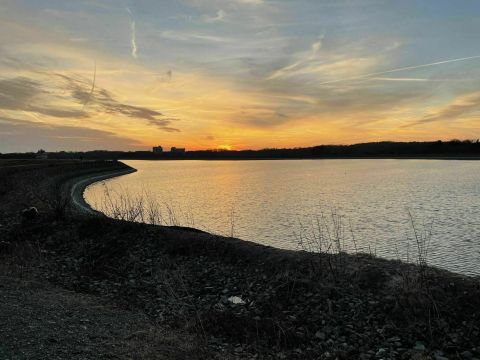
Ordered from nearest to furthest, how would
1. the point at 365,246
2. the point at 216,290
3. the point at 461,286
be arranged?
the point at 461,286 < the point at 216,290 < the point at 365,246

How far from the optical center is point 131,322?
30.7 feet

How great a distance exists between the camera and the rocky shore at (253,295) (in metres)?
8.38

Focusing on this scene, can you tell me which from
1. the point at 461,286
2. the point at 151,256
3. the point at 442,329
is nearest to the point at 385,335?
the point at 442,329

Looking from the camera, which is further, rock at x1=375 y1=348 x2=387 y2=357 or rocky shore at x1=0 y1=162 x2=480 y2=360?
rocky shore at x1=0 y1=162 x2=480 y2=360

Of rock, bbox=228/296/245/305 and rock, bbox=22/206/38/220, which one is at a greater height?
rock, bbox=22/206/38/220

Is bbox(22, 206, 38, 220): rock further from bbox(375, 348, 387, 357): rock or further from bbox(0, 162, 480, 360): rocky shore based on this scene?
bbox(375, 348, 387, 357): rock

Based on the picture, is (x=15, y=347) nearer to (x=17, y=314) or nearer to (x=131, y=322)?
(x=17, y=314)

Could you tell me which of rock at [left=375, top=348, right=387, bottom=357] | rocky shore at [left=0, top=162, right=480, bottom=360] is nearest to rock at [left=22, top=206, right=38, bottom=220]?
rocky shore at [left=0, top=162, right=480, bottom=360]

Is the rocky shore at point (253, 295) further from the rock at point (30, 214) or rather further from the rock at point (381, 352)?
the rock at point (30, 214)

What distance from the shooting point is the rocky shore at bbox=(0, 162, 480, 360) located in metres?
8.38

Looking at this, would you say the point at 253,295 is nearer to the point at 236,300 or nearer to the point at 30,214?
the point at 236,300

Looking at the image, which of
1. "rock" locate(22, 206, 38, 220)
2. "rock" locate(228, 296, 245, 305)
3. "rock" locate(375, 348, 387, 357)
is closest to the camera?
"rock" locate(375, 348, 387, 357)

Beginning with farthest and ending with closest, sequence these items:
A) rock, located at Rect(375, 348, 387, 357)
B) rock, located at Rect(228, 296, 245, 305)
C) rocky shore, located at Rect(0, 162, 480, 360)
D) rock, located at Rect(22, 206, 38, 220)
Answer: rock, located at Rect(22, 206, 38, 220) → rock, located at Rect(228, 296, 245, 305) → rocky shore, located at Rect(0, 162, 480, 360) → rock, located at Rect(375, 348, 387, 357)

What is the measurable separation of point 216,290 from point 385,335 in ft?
16.4
